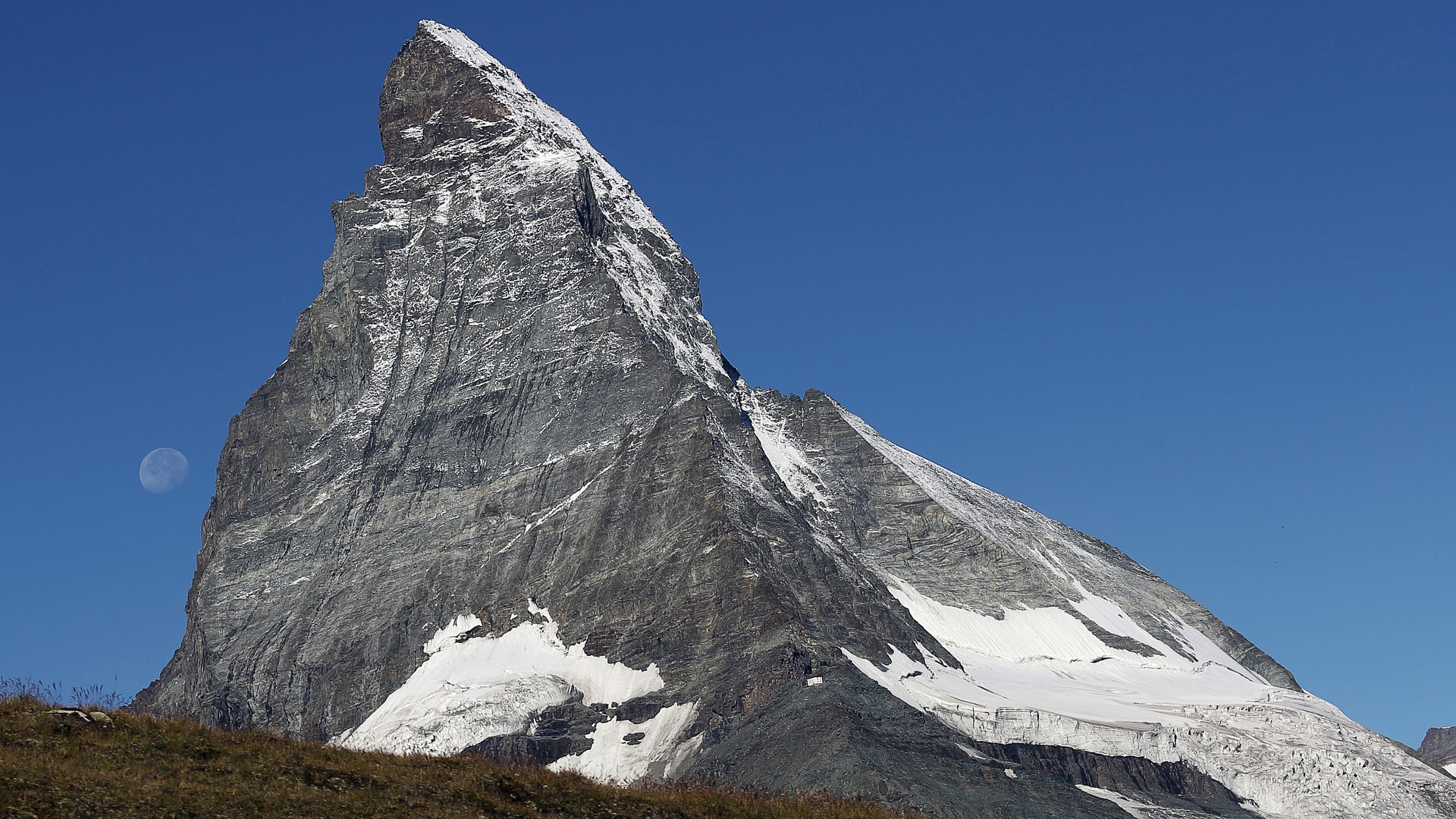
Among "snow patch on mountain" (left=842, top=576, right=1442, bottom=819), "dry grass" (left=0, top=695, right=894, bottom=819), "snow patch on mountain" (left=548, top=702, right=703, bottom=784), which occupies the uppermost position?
"snow patch on mountain" (left=842, top=576, right=1442, bottom=819)

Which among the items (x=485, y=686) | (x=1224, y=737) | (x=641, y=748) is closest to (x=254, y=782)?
(x=641, y=748)

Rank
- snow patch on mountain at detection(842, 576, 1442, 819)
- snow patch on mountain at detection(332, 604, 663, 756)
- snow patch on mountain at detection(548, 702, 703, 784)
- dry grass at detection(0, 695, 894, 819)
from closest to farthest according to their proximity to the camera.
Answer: dry grass at detection(0, 695, 894, 819) < snow patch on mountain at detection(548, 702, 703, 784) < snow patch on mountain at detection(842, 576, 1442, 819) < snow patch on mountain at detection(332, 604, 663, 756)

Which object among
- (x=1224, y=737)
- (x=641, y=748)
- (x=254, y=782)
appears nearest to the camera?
(x=254, y=782)

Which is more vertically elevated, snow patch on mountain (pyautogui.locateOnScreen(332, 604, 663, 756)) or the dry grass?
snow patch on mountain (pyautogui.locateOnScreen(332, 604, 663, 756))

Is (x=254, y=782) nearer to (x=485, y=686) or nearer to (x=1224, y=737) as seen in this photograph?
(x=485, y=686)

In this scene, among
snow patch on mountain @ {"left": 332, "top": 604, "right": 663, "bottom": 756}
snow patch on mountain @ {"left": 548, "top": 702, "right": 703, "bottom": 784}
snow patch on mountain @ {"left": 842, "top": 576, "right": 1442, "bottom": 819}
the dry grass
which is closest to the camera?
the dry grass

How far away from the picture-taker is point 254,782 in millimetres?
42000

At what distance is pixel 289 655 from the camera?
7549 inches

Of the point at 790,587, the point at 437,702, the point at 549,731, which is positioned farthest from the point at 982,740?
the point at 437,702

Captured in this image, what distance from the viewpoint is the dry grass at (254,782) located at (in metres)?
39.0

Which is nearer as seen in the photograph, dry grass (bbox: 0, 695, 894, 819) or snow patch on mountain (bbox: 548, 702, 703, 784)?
dry grass (bbox: 0, 695, 894, 819)

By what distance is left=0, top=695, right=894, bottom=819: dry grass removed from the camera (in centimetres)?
3897

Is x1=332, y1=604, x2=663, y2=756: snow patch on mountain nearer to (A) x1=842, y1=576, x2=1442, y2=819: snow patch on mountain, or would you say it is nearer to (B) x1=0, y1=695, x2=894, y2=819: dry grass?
(A) x1=842, y1=576, x2=1442, y2=819: snow patch on mountain

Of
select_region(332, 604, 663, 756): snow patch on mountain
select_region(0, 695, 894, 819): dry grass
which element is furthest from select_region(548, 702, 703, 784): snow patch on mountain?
select_region(0, 695, 894, 819): dry grass
